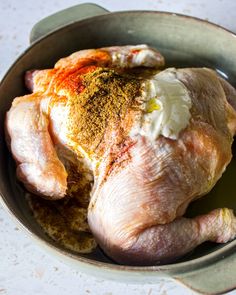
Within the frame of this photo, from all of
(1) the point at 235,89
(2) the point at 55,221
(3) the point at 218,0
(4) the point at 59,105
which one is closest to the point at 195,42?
(1) the point at 235,89

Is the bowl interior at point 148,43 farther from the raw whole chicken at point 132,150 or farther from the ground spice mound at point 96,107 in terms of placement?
the ground spice mound at point 96,107

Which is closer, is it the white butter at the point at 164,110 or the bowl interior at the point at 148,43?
the white butter at the point at 164,110

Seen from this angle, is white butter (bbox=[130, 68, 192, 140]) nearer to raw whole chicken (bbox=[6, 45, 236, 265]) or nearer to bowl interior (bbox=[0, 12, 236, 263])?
raw whole chicken (bbox=[6, 45, 236, 265])

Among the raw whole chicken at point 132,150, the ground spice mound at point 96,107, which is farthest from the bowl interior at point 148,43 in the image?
the ground spice mound at point 96,107

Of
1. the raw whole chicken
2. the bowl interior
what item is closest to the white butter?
the raw whole chicken

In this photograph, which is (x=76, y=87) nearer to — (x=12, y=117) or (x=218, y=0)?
(x=12, y=117)

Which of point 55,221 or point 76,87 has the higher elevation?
point 76,87

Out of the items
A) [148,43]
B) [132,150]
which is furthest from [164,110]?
[148,43]
